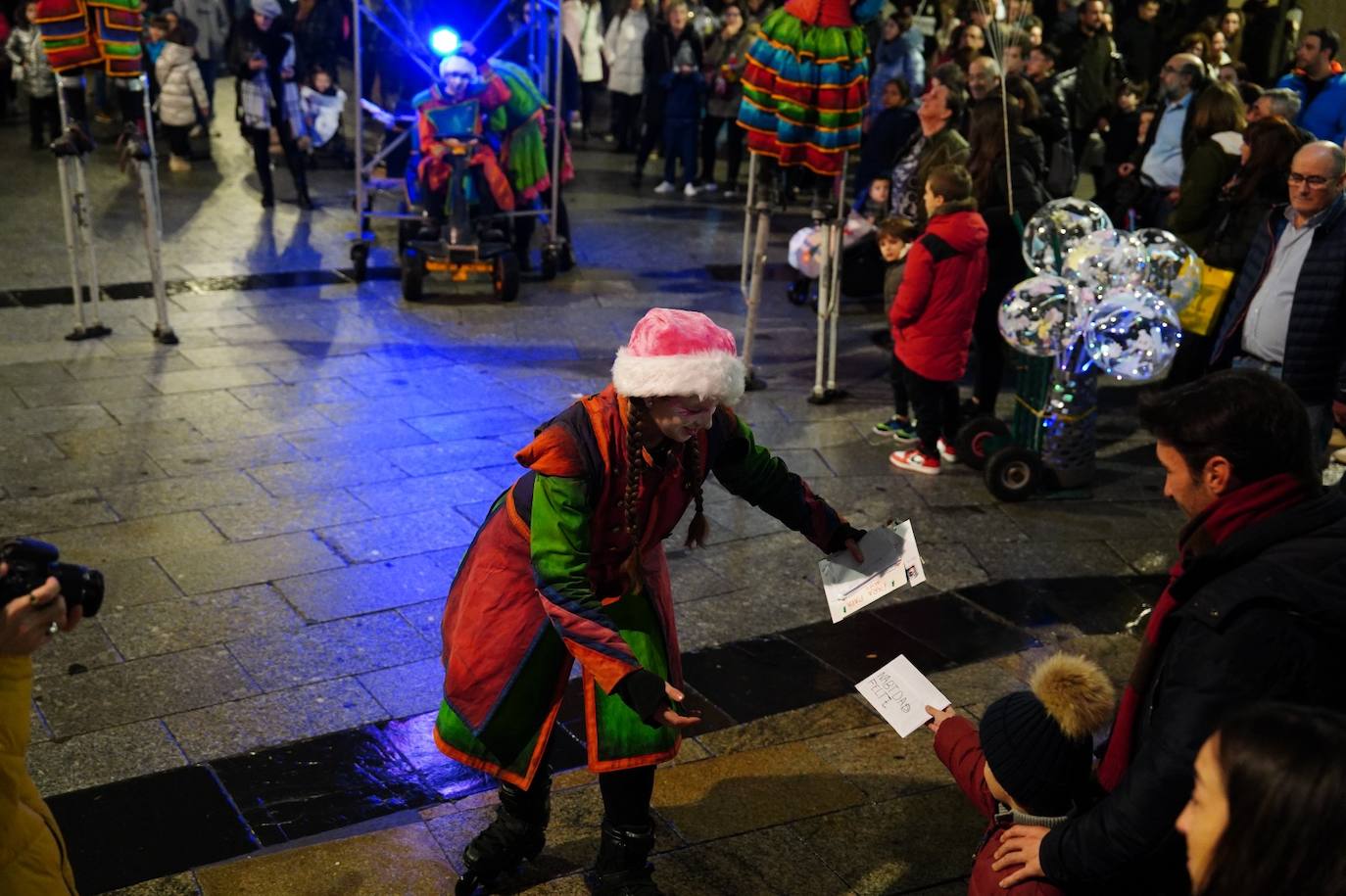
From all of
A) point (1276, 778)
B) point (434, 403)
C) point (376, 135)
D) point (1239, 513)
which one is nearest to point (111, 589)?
point (434, 403)

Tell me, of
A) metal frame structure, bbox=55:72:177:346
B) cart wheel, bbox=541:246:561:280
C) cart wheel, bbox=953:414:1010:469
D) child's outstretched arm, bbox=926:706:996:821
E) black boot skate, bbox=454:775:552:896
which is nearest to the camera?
child's outstretched arm, bbox=926:706:996:821

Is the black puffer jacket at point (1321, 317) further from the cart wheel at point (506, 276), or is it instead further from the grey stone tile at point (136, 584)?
the cart wheel at point (506, 276)

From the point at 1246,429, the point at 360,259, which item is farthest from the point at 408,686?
the point at 360,259

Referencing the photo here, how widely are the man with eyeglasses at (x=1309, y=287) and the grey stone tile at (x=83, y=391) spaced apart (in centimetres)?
574

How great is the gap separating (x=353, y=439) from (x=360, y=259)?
3.62 meters

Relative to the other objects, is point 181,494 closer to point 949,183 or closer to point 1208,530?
point 949,183

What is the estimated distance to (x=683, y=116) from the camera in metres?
14.9

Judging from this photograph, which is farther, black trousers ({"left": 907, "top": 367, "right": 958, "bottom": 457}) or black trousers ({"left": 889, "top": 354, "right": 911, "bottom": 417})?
black trousers ({"left": 889, "top": 354, "right": 911, "bottom": 417})

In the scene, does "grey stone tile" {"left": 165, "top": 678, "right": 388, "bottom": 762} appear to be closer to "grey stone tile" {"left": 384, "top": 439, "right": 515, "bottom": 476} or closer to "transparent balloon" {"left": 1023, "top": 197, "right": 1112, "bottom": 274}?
"grey stone tile" {"left": 384, "top": 439, "right": 515, "bottom": 476}

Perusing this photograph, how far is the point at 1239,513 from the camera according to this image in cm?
269

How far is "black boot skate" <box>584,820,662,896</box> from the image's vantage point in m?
3.64

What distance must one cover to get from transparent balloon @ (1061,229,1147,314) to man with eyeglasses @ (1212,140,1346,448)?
85 cm

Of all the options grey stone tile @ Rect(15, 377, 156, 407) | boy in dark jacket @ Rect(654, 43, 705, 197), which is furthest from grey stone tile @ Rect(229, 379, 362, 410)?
boy in dark jacket @ Rect(654, 43, 705, 197)

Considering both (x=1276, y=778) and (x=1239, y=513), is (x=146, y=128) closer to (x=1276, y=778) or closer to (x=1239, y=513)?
(x=1239, y=513)
